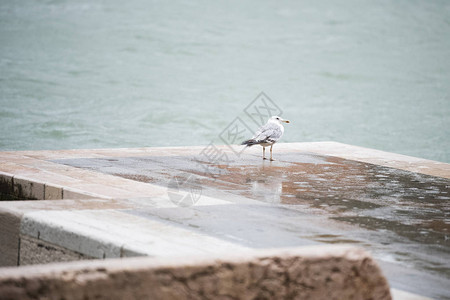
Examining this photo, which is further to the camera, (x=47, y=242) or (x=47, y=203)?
(x=47, y=203)

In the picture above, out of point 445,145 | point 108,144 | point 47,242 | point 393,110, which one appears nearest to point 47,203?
point 47,242

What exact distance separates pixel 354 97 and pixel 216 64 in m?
6.76

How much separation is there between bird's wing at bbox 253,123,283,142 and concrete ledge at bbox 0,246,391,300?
193 inches

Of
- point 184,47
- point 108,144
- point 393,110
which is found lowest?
point 108,144

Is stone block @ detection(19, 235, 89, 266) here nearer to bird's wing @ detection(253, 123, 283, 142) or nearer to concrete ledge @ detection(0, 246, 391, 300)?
concrete ledge @ detection(0, 246, 391, 300)

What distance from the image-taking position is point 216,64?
3394 cm

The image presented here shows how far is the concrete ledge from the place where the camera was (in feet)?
9.02

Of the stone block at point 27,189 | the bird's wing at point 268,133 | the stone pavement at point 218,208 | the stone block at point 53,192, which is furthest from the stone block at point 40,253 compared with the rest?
the bird's wing at point 268,133

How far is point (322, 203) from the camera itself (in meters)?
5.98

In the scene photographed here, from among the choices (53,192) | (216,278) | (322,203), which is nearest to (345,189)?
(322,203)

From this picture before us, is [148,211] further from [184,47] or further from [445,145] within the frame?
[184,47]

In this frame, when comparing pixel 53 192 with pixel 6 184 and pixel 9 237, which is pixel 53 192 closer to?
pixel 6 184

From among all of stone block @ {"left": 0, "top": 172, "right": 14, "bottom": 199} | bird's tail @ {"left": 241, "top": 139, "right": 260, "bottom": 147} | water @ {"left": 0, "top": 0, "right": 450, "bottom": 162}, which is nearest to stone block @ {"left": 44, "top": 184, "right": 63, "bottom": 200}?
stone block @ {"left": 0, "top": 172, "right": 14, "bottom": 199}

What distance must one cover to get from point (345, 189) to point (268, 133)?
1.65 meters
